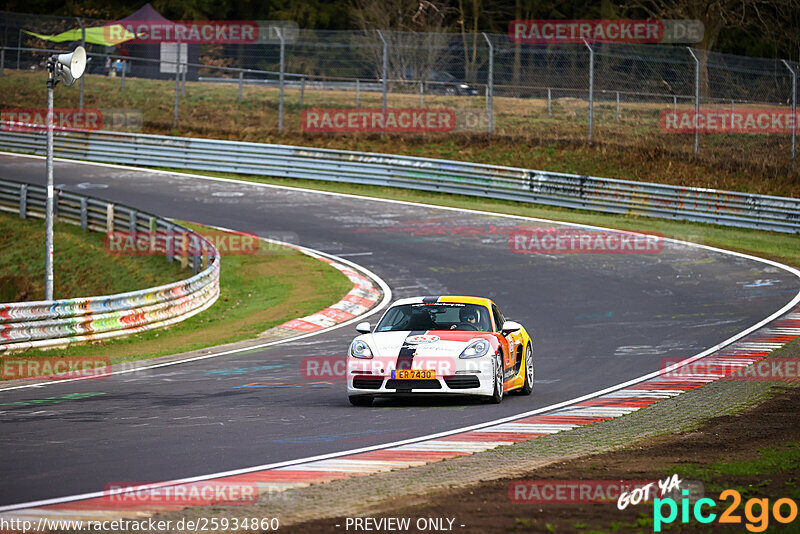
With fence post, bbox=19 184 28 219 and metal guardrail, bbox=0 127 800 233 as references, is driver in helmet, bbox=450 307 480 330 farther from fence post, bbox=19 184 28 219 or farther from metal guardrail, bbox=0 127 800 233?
fence post, bbox=19 184 28 219

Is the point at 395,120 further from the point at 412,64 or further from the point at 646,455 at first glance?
the point at 646,455

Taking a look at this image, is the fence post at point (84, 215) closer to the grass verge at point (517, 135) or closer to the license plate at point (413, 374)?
the grass verge at point (517, 135)

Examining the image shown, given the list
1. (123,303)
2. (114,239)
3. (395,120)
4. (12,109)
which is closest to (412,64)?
(395,120)

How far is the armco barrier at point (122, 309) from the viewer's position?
1603 centimetres

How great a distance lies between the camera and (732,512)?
6.14m

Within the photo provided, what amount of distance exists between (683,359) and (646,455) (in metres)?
6.71

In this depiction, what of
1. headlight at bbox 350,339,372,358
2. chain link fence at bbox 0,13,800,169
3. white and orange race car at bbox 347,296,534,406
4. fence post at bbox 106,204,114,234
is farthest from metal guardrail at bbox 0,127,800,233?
headlight at bbox 350,339,372,358

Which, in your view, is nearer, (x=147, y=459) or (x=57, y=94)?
(x=147, y=459)

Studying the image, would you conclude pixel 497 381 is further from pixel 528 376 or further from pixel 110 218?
pixel 110 218

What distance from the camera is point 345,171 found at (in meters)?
34.4

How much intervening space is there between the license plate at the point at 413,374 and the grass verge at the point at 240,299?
612 centimetres

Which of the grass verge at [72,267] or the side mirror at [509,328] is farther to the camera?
the grass verge at [72,267]

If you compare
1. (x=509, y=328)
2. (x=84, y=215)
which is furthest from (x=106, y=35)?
(x=509, y=328)

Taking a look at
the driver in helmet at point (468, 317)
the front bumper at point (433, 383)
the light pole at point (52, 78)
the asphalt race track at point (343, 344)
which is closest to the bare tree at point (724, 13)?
the asphalt race track at point (343, 344)
